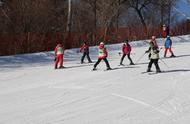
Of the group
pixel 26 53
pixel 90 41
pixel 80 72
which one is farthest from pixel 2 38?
pixel 80 72

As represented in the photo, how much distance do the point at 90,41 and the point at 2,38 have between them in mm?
8955

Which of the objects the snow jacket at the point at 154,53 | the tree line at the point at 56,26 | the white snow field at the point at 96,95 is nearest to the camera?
the white snow field at the point at 96,95

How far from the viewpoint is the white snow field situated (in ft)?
39.5

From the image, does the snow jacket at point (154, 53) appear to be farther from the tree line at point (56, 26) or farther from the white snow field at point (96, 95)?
the tree line at point (56, 26)

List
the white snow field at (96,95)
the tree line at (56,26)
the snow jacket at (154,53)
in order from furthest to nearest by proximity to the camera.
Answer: the tree line at (56,26)
the snow jacket at (154,53)
the white snow field at (96,95)

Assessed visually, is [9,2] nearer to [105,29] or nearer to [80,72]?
[105,29]

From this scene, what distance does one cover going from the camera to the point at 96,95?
595 inches

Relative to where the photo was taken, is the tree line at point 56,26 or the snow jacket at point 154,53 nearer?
the snow jacket at point 154,53

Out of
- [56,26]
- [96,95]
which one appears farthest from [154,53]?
[56,26]

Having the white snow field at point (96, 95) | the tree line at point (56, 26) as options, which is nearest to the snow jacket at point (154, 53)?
the white snow field at point (96, 95)

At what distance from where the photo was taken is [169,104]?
13492 millimetres

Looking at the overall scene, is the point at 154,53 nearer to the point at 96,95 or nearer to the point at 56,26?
the point at 96,95

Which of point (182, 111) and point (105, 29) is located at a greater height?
point (105, 29)

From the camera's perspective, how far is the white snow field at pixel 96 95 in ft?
39.5
